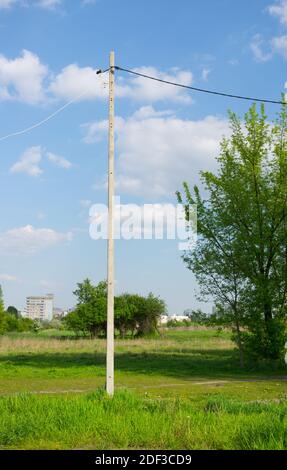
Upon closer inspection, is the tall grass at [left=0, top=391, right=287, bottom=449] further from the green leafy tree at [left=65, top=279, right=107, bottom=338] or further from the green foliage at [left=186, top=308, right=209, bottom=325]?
the green leafy tree at [left=65, top=279, right=107, bottom=338]

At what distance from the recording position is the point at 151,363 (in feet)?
96.3

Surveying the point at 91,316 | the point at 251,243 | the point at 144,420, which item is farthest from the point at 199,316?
the point at 91,316

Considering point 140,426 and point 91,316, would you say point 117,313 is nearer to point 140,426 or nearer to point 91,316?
point 91,316

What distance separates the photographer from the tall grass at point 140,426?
8617mm

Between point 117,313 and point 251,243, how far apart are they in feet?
138

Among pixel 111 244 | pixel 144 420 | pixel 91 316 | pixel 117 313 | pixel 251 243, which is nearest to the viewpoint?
pixel 144 420

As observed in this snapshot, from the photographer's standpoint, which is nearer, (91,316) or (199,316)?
(199,316)

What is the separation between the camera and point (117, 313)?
66.9 metres

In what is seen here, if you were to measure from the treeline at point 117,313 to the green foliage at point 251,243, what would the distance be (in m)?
38.2

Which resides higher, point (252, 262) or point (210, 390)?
point (252, 262)
